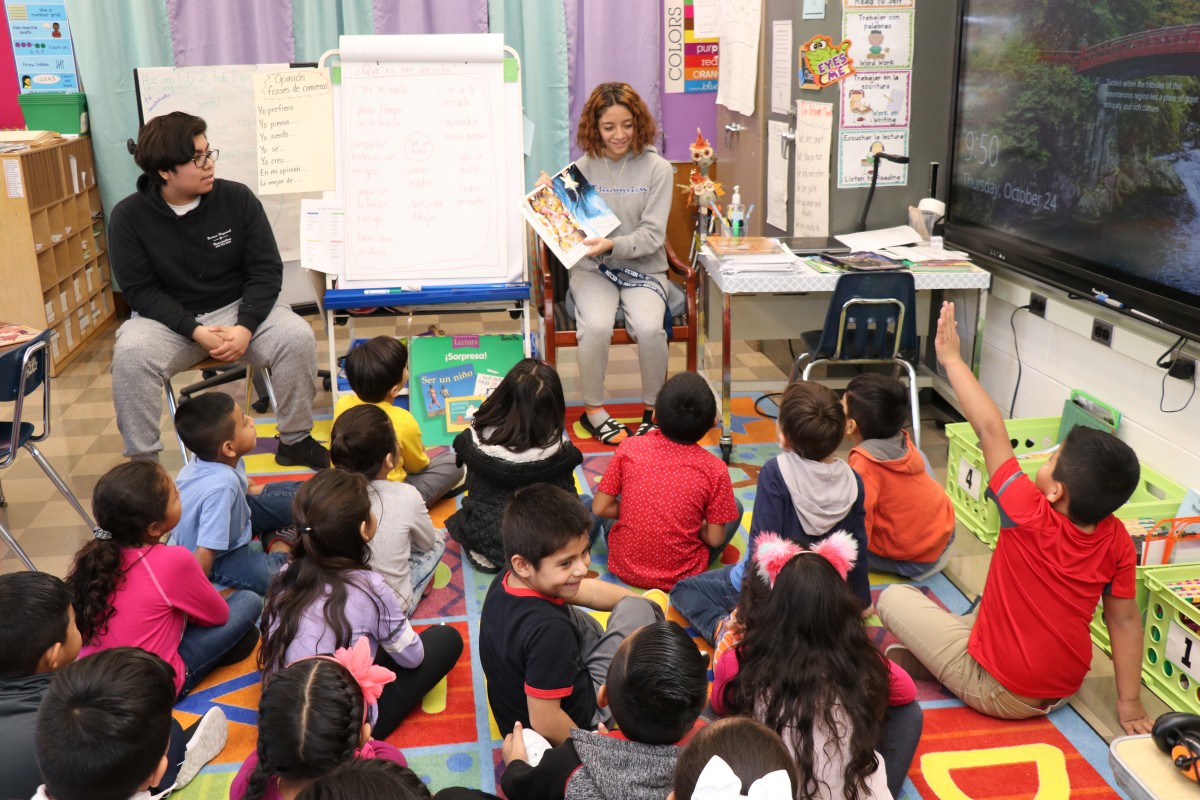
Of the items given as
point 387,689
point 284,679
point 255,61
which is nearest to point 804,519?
point 387,689

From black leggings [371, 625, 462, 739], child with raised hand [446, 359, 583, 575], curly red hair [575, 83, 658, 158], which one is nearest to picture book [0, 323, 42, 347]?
child with raised hand [446, 359, 583, 575]

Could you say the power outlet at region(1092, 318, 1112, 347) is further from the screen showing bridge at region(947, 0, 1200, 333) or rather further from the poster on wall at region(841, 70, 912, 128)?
the poster on wall at region(841, 70, 912, 128)

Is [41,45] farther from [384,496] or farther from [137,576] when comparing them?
[137,576]

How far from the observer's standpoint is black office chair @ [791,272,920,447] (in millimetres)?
3422

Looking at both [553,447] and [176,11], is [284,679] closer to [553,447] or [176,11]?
[553,447]

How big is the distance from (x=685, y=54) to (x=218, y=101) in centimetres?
237

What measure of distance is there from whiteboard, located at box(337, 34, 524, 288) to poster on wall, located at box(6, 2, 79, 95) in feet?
7.72

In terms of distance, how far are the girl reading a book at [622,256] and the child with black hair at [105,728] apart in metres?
2.42

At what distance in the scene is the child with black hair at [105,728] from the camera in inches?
57.4

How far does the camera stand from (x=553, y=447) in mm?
2766

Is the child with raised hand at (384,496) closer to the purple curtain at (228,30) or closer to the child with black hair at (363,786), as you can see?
the child with black hair at (363,786)

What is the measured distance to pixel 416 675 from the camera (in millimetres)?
2311

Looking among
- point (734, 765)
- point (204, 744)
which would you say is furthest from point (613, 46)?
point (734, 765)

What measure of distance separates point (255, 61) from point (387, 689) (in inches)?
164
